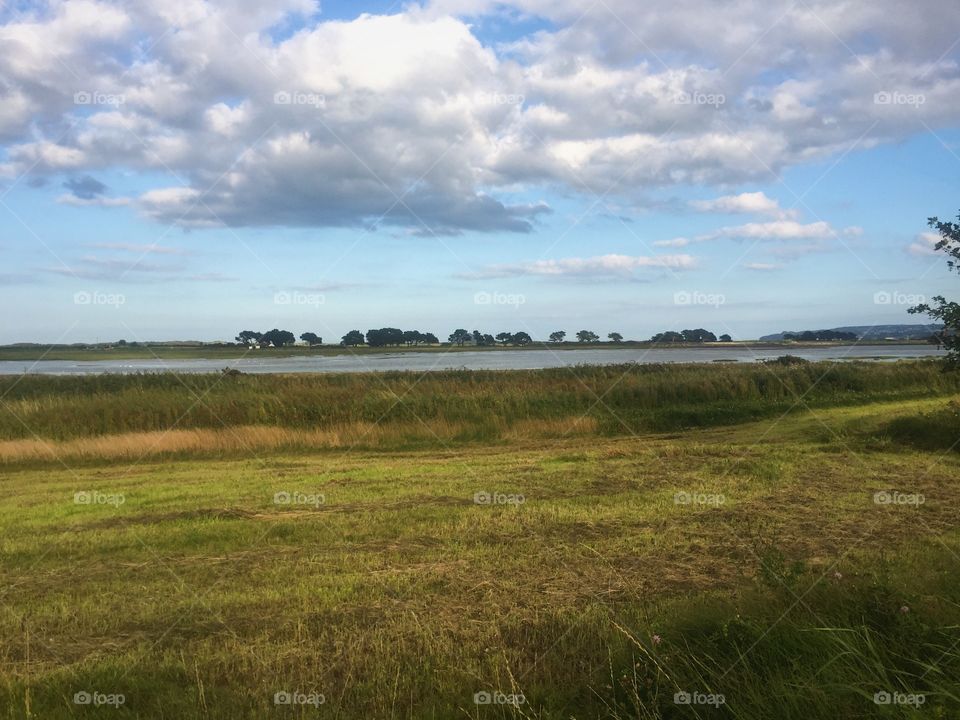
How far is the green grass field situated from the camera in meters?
4.74

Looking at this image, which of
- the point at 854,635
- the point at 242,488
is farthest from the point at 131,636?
the point at 242,488

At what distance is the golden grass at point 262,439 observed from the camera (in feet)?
61.9

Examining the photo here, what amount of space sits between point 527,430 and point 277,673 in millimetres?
17786

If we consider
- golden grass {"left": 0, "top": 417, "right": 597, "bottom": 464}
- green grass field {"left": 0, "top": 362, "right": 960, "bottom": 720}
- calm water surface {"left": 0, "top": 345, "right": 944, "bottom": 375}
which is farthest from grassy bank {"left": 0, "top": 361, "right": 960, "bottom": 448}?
calm water surface {"left": 0, "top": 345, "right": 944, "bottom": 375}

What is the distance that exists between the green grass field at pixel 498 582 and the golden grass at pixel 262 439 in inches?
31.2

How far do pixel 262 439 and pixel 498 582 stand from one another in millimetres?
14416

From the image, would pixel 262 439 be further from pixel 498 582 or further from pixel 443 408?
pixel 498 582

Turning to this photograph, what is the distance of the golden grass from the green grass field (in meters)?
0.79

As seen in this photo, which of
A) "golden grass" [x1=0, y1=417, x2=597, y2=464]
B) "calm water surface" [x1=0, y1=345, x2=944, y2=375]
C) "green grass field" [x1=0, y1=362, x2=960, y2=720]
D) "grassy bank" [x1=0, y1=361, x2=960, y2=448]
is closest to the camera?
"green grass field" [x1=0, y1=362, x2=960, y2=720]

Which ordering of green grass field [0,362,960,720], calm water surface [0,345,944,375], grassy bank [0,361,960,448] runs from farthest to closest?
1. calm water surface [0,345,944,375]
2. grassy bank [0,361,960,448]
3. green grass field [0,362,960,720]

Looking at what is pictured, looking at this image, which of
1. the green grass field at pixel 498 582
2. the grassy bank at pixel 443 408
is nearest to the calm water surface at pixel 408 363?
the grassy bank at pixel 443 408

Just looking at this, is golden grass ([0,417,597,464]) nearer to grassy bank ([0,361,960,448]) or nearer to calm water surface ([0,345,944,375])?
grassy bank ([0,361,960,448])

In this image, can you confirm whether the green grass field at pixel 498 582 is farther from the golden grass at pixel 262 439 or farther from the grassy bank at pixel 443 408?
the grassy bank at pixel 443 408

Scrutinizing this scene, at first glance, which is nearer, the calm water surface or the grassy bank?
the grassy bank
